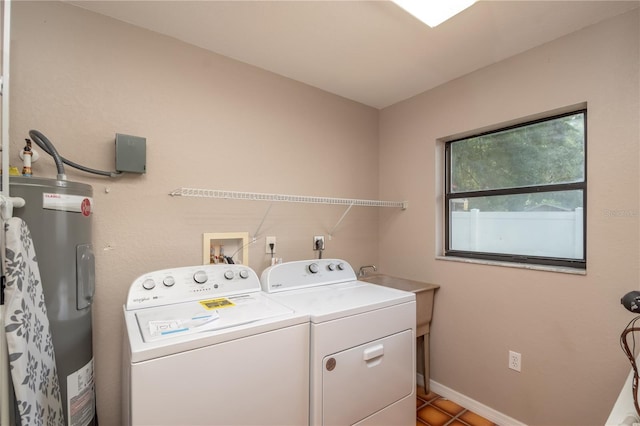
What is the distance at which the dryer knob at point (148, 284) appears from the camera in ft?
4.75

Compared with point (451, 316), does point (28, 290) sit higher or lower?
higher

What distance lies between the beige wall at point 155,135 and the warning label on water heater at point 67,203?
0.21 meters

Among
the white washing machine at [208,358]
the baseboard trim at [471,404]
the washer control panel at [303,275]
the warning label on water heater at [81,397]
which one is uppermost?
the washer control panel at [303,275]

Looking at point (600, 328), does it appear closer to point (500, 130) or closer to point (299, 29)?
point (500, 130)

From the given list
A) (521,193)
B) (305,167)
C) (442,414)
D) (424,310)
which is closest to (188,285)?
(305,167)

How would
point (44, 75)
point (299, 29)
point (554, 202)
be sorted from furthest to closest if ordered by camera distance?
1. point (554, 202)
2. point (299, 29)
3. point (44, 75)

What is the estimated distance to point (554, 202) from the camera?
1825 millimetres

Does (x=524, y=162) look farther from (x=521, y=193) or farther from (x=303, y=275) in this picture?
(x=303, y=275)

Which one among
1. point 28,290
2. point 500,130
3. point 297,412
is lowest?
point 297,412

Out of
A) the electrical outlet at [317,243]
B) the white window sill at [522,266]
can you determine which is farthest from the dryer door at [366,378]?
the electrical outlet at [317,243]

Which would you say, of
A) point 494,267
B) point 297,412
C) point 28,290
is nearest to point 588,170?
point 494,267

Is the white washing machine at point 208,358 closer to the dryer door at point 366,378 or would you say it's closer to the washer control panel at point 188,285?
the washer control panel at point 188,285

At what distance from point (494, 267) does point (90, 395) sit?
2.35 m

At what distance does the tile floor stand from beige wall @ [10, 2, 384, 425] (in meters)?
1.32
